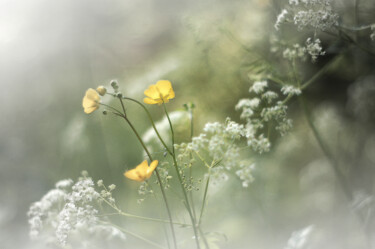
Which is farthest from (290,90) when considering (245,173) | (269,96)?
(245,173)

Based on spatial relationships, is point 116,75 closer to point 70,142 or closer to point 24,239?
point 70,142

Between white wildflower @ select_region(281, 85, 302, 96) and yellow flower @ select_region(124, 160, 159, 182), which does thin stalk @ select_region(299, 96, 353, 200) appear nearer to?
white wildflower @ select_region(281, 85, 302, 96)

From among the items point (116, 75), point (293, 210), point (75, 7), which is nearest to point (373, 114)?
point (293, 210)

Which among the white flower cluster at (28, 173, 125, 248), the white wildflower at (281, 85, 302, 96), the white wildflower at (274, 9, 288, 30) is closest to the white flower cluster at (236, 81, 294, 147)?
the white wildflower at (281, 85, 302, 96)

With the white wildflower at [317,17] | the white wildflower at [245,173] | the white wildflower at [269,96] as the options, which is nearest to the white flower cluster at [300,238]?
the white wildflower at [245,173]

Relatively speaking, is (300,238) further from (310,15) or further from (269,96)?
(310,15)

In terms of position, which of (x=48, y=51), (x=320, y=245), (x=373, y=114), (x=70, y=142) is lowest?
(x=320, y=245)
